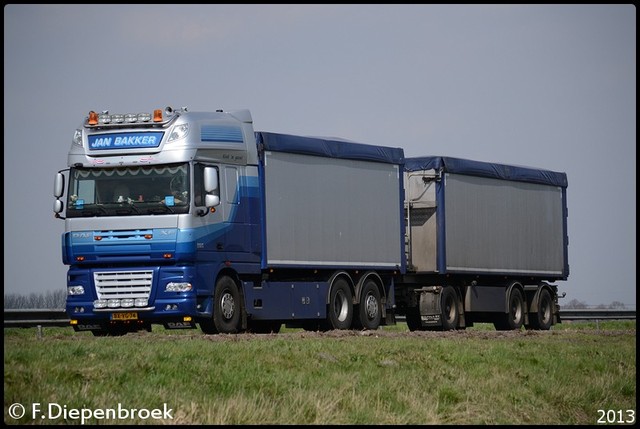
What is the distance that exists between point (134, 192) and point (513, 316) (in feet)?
47.4

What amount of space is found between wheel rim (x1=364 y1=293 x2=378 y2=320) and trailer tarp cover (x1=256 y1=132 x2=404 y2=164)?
304 cm

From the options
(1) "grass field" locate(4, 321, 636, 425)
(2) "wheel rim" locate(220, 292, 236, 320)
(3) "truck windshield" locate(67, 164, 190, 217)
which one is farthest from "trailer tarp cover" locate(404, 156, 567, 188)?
(3) "truck windshield" locate(67, 164, 190, 217)

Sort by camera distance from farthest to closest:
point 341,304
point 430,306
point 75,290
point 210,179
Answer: point 430,306
point 341,304
point 75,290
point 210,179

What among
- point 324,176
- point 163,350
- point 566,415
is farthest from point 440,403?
point 324,176

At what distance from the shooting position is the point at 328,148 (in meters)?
29.2

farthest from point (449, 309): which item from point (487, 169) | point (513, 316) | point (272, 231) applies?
point (272, 231)

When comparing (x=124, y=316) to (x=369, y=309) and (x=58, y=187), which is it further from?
(x=369, y=309)

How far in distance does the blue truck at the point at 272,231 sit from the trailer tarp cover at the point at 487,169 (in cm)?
5

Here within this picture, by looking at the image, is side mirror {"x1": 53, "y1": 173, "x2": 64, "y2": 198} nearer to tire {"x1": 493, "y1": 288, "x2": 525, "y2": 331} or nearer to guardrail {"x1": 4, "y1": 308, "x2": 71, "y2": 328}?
guardrail {"x1": 4, "y1": 308, "x2": 71, "y2": 328}

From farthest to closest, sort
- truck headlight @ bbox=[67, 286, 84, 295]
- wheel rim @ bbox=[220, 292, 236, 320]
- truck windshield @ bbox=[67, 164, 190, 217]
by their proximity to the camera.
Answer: wheel rim @ bbox=[220, 292, 236, 320] < truck headlight @ bbox=[67, 286, 84, 295] < truck windshield @ bbox=[67, 164, 190, 217]

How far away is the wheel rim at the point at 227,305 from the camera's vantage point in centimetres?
2544

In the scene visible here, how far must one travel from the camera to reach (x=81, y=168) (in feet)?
81.7

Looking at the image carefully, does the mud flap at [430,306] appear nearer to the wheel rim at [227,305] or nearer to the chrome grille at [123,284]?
the wheel rim at [227,305]

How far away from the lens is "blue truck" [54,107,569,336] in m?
24.4
